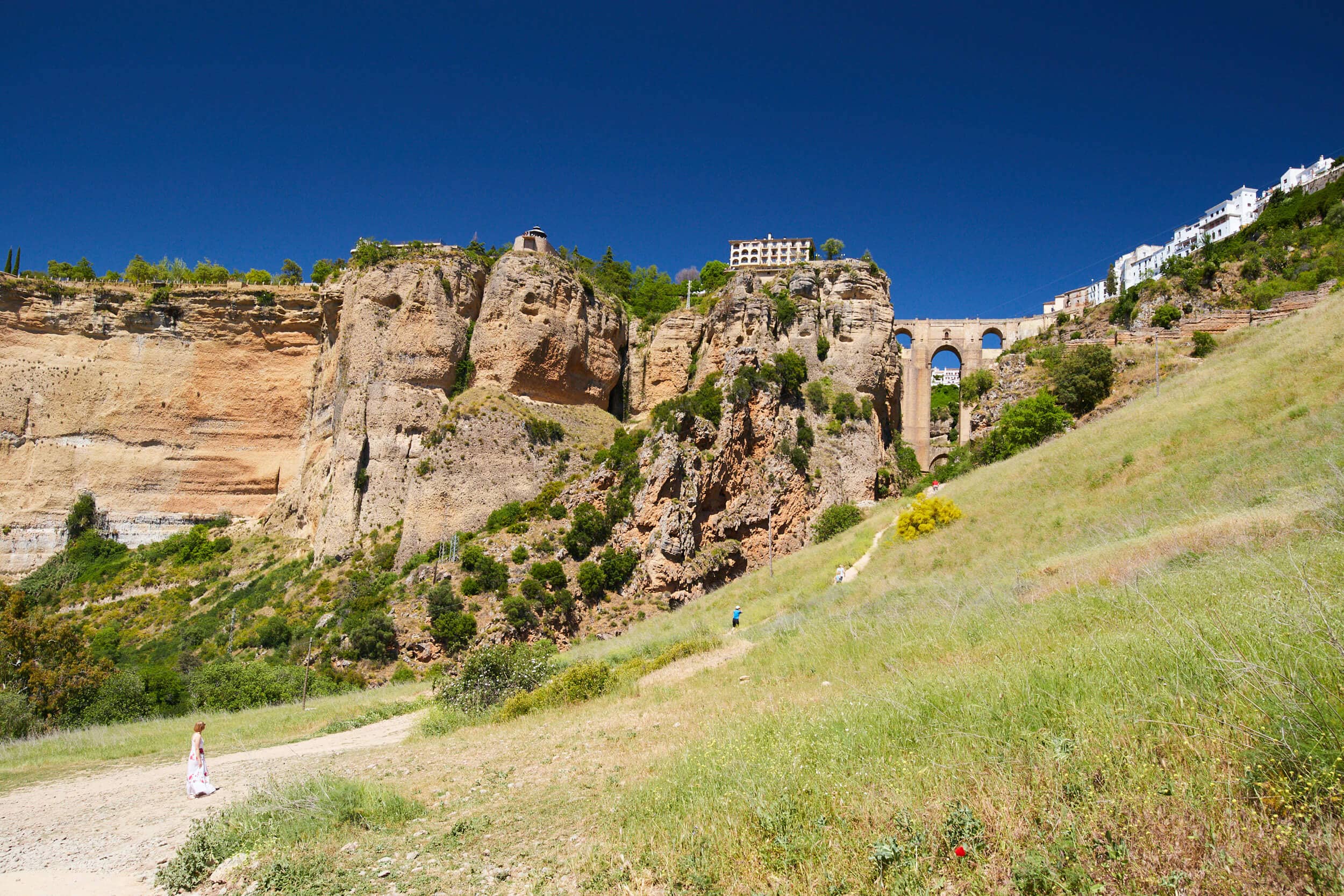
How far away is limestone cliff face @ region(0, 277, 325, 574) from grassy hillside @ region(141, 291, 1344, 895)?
3532 centimetres

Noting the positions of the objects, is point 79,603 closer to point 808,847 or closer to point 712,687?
point 712,687

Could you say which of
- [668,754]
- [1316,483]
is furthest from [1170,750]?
[1316,483]

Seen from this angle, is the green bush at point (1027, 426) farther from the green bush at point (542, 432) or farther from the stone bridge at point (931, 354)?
the green bush at point (542, 432)

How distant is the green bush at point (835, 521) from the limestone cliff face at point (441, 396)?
11.3 meters

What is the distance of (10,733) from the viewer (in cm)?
1714

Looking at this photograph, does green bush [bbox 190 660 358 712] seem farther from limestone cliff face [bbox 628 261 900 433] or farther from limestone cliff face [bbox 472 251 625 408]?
limestone cliff face [bbox 628 261 900 433]

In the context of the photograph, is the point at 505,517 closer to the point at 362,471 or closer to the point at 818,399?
the point at 362,471

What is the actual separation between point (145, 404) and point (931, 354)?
4674 cm

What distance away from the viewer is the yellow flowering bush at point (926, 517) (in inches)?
793

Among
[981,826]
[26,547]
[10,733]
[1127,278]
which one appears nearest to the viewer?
[981,826]

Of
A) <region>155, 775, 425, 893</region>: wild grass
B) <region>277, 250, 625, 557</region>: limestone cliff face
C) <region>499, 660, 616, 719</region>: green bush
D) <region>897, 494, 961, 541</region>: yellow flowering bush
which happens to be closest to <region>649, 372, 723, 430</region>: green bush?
<region>277, 250, 625, 557</region>: limestone cliff face

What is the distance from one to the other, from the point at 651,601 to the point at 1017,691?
74.3 feet

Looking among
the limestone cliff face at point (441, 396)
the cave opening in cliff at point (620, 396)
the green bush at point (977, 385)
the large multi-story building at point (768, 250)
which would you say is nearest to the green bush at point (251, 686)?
the limestone cliff face at point (441, 396)

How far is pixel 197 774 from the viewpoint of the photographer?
959cm
